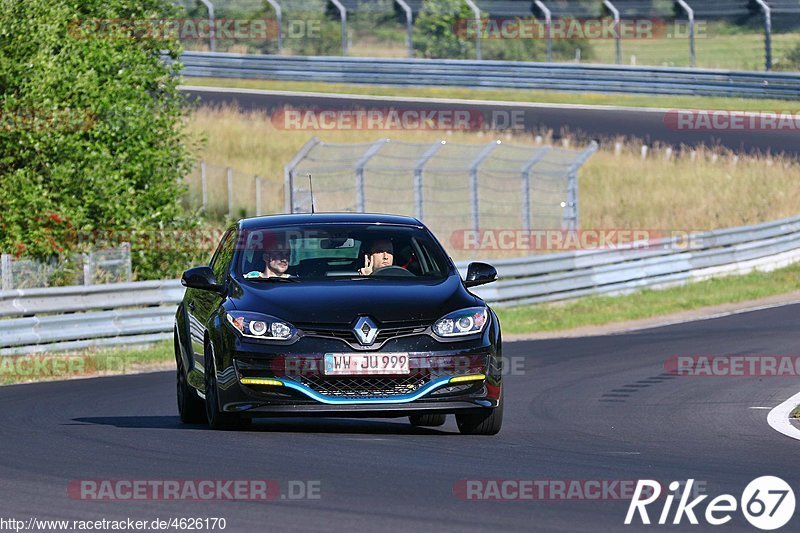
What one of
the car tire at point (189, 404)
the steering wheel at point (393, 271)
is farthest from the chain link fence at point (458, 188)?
the steering wheel at point (393, 271)

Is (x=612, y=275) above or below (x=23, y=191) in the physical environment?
below

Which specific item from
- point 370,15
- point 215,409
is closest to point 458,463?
point 215,409

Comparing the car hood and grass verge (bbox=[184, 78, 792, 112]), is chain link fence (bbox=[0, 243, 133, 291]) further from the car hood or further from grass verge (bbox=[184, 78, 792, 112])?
grass verge (bbox=[184, 78, 792, 112])

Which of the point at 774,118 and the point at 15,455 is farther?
the point at 774,118

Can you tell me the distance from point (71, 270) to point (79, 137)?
8.45 ft

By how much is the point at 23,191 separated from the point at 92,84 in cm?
189

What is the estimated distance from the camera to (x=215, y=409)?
1041 centimetres

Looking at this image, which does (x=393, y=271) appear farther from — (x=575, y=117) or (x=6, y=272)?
(x=575, y=117)

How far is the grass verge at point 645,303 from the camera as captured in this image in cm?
2409

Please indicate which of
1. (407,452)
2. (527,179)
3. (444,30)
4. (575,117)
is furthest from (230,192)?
(407,452)

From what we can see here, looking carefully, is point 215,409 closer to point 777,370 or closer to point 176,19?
point 777,370

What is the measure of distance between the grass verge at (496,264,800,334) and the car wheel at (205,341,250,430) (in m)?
12.7

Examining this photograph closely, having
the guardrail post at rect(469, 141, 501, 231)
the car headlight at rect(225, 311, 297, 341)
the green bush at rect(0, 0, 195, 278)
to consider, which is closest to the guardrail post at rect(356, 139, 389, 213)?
the guardrail post at rect(469, 141, 501, 231)

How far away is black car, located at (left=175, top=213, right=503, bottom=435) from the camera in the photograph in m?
9.83
